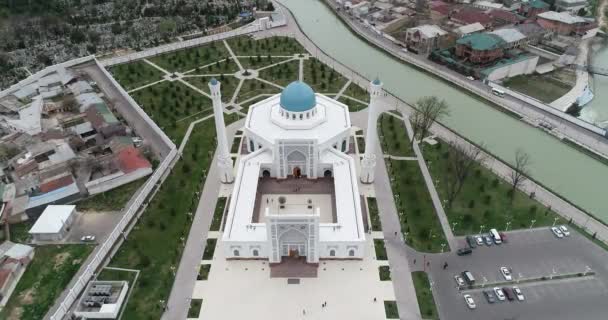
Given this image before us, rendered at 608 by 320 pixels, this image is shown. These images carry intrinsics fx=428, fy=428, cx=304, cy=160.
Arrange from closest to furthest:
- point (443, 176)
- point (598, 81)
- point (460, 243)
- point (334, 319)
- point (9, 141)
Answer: point (334, 319) → point (460, 243) → point (443, 176) → point (9, 141) → point (598, 81)

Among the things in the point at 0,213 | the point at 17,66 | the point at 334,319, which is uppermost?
the point at 17,66

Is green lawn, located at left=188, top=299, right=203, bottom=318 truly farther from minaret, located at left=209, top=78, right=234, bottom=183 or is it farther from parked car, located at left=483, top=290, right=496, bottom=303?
parked car, located at left=483, top=290, right=496, bottom=303

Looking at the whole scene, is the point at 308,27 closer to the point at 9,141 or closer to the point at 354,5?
the point at 354,5

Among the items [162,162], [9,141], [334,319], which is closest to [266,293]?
[334,319]

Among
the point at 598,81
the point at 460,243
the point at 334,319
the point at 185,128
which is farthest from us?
the point at 598,81

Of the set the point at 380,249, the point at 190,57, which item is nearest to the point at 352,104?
the point at 380,249

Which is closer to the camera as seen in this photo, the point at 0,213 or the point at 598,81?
the point at 0,213

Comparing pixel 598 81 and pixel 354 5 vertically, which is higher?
pixel 354 5

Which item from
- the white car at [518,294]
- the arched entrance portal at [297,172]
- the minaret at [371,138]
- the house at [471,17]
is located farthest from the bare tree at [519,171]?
the house at [471,17]
